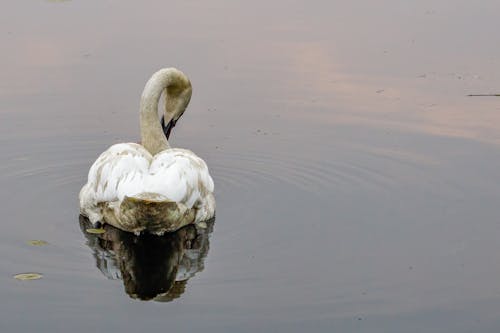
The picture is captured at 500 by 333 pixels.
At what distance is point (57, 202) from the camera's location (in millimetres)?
10758

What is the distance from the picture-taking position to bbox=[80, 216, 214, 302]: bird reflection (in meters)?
8.66

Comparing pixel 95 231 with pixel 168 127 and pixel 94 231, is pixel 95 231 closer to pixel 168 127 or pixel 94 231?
pixel 94 231

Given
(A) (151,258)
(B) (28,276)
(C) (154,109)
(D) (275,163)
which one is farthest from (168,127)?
(B) (28,276)

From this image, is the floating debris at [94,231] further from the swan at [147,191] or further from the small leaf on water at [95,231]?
the swan at [147,191]

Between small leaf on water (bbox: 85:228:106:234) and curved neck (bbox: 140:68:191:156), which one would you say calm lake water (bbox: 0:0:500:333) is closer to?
small leaf on water (bbox: 85:228:106:234)

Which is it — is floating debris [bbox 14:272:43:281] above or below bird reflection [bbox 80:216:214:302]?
above

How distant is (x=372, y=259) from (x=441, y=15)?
1117 cm

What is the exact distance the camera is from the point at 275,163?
12.0 m

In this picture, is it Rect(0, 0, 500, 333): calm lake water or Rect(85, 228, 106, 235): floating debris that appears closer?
Rect(0, 0, 500, 333): calm lake water

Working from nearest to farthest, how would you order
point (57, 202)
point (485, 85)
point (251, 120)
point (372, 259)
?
point (372, 259), point (57, 202), point (251, 120), point (485, 85)

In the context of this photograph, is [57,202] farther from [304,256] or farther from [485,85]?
[485,85]

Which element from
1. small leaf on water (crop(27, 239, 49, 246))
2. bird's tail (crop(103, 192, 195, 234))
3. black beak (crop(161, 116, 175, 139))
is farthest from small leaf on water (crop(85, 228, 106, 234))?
black beak (crop(161, 116, 175, 139))

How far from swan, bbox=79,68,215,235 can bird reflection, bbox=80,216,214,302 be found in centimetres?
10

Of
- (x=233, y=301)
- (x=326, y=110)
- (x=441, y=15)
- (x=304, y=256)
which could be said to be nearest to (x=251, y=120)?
(x=326, y=110)
